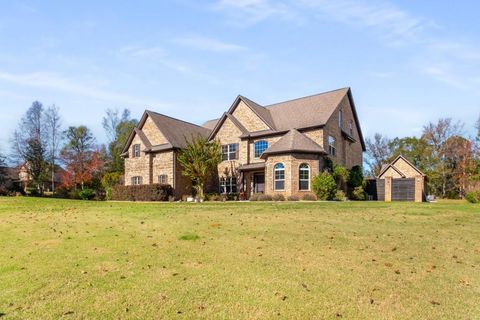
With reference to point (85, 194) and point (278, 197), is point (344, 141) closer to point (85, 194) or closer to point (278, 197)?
point (278, 197)

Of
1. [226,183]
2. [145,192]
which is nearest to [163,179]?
[145,192]

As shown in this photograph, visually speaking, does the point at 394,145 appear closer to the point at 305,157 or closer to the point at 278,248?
the point at 305,157

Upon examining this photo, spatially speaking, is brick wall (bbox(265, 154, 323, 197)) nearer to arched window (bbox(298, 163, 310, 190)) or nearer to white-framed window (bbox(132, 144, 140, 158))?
arched window (bbox(298, 163, 310, 190))

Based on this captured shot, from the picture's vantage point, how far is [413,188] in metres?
30.7

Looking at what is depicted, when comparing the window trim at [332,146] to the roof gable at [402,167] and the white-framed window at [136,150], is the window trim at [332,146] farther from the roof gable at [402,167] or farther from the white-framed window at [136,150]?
the white-framed window at [136,150]

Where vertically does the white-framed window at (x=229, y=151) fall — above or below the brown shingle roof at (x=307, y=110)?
below

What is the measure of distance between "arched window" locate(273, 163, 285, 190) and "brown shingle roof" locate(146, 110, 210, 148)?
9.95m

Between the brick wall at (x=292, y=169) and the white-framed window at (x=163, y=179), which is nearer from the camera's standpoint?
the brick wall at (x=292, y=169)

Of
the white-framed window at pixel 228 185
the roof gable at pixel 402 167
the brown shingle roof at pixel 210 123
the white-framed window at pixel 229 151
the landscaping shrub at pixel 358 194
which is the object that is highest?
the brown shingle roof at pixel 210 123

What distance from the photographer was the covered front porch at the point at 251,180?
2978 centimetres

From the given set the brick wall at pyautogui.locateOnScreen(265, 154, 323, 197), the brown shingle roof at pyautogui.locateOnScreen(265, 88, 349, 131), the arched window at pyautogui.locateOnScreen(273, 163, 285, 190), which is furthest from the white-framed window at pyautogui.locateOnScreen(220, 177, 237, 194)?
the brown shingle roof at pyautogui.locateOnScreen(265, 88, 349, 131)

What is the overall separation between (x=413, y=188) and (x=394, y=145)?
123ft

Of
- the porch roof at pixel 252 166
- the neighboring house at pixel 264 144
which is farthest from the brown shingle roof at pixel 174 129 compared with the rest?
the porch roof at pixel 252 166

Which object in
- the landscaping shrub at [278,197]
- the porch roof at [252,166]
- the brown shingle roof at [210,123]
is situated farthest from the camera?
the brown shingle roof at [210,123]
